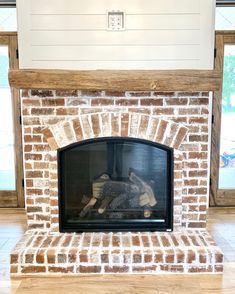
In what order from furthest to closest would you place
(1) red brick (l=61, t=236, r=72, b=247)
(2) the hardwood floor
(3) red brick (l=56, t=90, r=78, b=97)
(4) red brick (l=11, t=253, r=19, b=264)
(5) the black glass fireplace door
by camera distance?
(5) the black glass fireplace door
(3) red brick (l=56, t=90, r=78, b=97)
(1) red brick (l=61, t=236, r=72, b=247)
(4) red brick (l=11, t=253, r=19, b=264)
(2) the hardwood floor

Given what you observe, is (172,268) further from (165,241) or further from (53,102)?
(53,102)

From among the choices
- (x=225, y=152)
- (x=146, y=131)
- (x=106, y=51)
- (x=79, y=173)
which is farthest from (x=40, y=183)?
(x=225, y=152)

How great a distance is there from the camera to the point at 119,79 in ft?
8.38

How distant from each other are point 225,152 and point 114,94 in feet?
6.12

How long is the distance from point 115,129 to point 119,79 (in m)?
0.42

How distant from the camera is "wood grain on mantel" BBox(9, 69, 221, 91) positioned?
100 inches

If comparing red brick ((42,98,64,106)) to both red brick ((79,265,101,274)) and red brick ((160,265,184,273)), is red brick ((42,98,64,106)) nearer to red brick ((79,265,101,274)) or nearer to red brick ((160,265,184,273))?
red brick ((79,265,101,274))

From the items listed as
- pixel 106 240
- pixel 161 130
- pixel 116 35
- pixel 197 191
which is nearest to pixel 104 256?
pixel 106 240

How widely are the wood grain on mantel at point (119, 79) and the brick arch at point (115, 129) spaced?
0.88ft

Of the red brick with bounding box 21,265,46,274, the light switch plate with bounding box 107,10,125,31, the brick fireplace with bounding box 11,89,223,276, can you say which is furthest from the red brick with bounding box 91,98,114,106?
the red brick with bounding box 21,265,46,274

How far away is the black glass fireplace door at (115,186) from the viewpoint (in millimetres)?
2848

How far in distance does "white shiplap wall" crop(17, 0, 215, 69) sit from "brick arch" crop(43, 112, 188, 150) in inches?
16.1

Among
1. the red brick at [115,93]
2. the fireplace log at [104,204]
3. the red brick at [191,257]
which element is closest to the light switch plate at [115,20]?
the red brick at [115,93]

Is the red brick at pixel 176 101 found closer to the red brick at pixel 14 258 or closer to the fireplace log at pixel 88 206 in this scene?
the fireplace log at pixel 88 206
